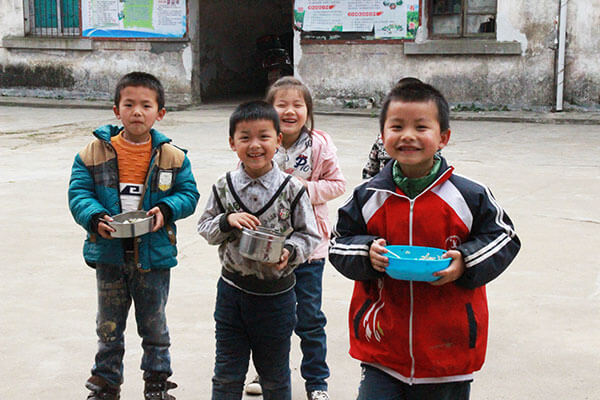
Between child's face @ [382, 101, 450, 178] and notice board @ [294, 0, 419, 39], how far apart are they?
11549mm

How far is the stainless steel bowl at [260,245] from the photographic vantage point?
2.64m

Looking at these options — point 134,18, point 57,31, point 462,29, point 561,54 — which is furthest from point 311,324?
point 57,31

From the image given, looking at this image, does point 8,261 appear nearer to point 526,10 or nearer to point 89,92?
point 526,10

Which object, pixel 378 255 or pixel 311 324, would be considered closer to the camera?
pixel 378 255

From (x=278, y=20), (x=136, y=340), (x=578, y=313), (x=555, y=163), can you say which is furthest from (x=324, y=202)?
(x=278, y=20)

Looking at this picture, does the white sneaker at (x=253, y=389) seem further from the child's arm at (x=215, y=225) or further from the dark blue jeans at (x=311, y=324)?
the child's arm at (x=215, y=225)

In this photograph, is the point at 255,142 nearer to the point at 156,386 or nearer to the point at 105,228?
the point at 105,228

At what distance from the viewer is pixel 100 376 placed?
3199 millimetres

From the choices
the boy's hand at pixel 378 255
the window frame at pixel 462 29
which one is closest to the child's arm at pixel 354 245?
the boy's hand at pixel 378 255

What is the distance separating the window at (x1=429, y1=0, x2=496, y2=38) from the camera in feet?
43.6

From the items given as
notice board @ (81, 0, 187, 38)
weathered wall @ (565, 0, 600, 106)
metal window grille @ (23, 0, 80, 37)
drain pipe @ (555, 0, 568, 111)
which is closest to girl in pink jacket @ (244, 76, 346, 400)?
drain pipe @ (555, 0, 568, 111)

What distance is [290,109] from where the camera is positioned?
131 inches

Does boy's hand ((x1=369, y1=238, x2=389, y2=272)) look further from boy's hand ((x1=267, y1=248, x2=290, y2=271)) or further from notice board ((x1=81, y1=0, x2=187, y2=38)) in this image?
notice board ((x1=81, y1=0, x2=187, y2=38))

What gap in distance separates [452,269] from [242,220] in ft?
2.61
